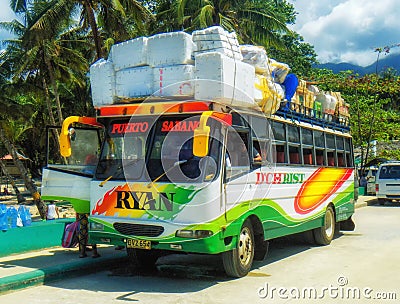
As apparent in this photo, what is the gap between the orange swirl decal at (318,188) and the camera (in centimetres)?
1072

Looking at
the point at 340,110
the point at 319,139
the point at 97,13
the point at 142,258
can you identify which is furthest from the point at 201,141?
the point at 97,13

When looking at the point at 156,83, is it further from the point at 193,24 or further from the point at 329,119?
the point at 193,24

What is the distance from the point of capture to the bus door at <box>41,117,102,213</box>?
8805 mm

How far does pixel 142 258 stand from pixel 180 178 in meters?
2.38

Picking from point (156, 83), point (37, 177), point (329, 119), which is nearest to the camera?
point (156, 83)

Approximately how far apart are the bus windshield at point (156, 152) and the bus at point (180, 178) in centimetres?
2

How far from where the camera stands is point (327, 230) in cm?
1227

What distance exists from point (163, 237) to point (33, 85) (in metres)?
24.5

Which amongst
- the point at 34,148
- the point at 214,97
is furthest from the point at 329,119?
the point at 34,148

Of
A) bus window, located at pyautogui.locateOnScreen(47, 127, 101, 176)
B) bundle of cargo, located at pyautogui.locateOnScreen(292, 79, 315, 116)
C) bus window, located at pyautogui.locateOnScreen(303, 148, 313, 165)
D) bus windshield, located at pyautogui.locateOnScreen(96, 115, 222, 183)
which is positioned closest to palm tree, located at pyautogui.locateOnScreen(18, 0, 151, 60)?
bundle of cargo, located at pyautogui.locateOnScreen(292, 79, 315, 116)

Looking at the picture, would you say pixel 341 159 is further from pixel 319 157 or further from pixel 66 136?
pixel 66 136

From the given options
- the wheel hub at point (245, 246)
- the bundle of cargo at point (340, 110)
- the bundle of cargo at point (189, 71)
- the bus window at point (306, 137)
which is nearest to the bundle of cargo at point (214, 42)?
the bundle of cargo at point (189, 71)

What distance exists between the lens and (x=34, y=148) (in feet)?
179

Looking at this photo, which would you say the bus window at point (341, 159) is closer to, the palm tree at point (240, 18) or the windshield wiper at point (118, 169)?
the windshield wiper at point (118, 169)
